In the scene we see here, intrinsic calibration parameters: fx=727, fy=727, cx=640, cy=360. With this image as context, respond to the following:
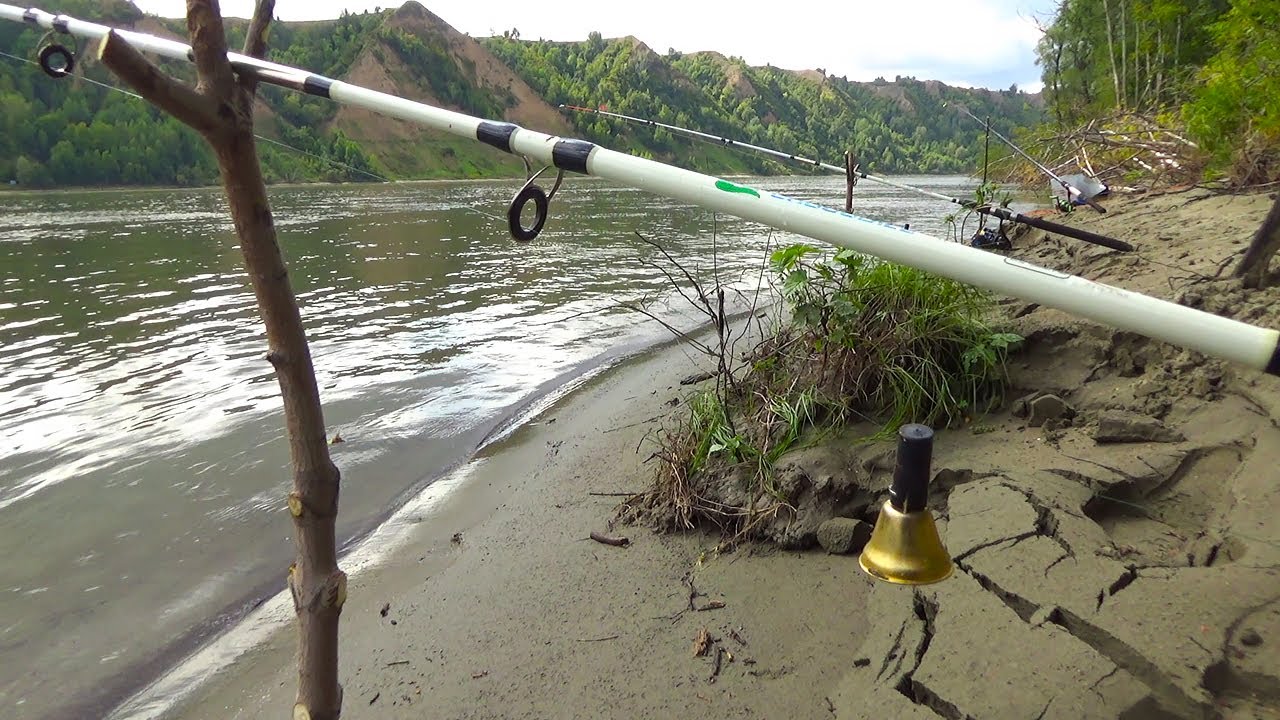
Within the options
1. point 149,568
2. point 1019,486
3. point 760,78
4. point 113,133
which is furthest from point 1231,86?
point 760,78

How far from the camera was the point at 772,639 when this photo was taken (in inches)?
108

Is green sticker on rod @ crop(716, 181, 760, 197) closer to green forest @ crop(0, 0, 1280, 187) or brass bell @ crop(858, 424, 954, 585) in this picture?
brass bell @ crop(858, 424, 954, 585)

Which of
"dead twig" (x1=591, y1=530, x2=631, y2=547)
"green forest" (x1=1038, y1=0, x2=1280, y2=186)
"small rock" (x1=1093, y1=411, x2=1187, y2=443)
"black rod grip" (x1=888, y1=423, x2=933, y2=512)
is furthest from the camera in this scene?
"green forest" (x1=1038, y1=0, x2=1280, y2=186)

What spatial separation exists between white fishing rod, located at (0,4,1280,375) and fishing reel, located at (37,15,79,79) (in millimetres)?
1971

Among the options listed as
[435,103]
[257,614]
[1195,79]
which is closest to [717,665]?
[257,614]

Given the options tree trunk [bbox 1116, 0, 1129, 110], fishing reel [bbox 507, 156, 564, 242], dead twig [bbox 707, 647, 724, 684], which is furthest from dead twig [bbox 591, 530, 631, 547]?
tree trunk [bbox 1116, 0, 1129, 110]

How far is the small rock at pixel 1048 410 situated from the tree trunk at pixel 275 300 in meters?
3.21

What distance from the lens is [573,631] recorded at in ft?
9.90

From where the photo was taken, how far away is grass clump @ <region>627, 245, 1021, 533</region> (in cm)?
369

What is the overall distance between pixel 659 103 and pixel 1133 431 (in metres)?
64.5

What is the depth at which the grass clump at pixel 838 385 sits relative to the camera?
369cm

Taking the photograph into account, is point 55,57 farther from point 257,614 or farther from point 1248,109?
point 1248,109

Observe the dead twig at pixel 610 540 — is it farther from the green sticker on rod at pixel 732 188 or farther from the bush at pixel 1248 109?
the bush at pixel 1248 109

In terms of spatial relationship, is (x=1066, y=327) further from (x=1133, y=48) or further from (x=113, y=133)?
(x=113, y=133)
